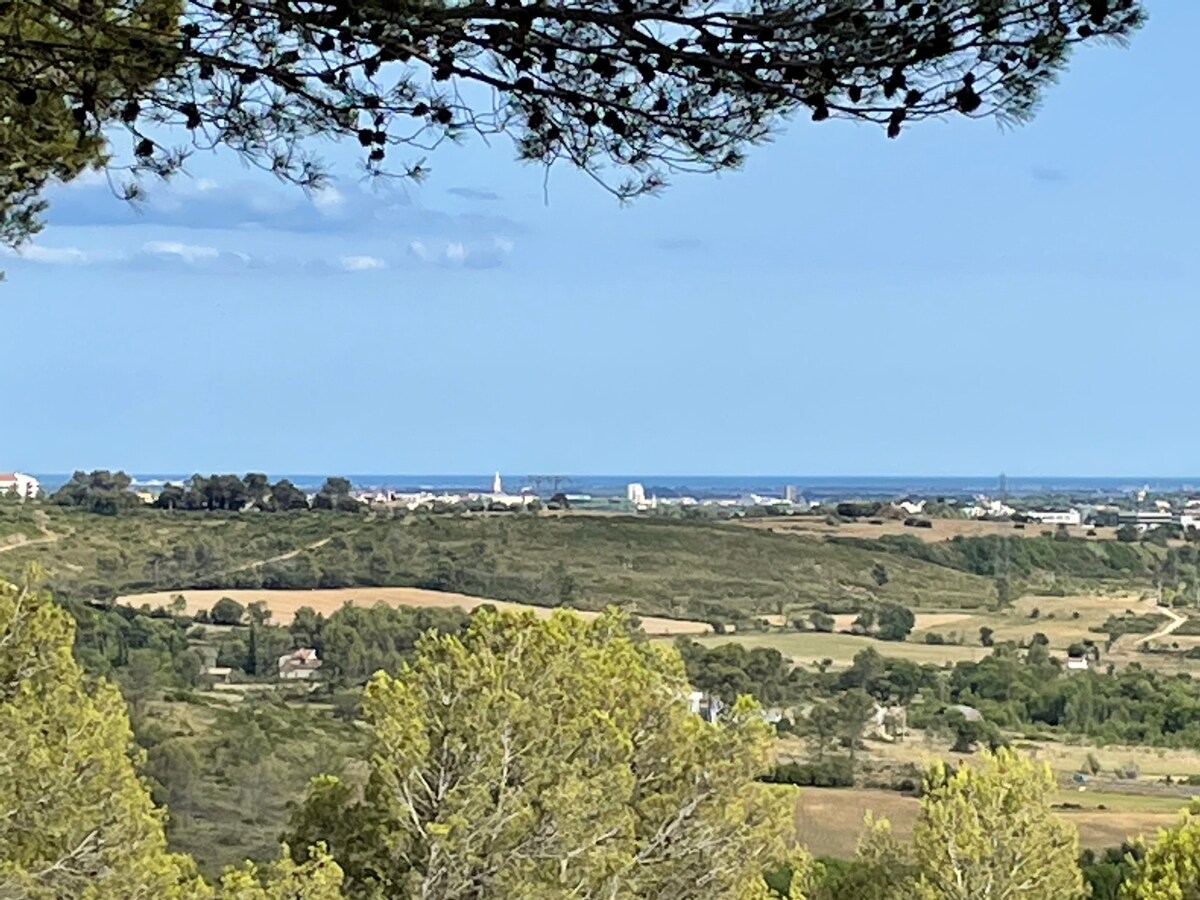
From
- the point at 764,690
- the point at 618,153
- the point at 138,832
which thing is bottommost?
the point at 764,690

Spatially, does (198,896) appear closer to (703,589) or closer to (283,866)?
(283,866)

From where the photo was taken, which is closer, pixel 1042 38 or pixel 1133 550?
pixel 1042 38

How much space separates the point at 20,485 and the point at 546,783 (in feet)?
57.0

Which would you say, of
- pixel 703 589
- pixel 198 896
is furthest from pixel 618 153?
pixel 703 589

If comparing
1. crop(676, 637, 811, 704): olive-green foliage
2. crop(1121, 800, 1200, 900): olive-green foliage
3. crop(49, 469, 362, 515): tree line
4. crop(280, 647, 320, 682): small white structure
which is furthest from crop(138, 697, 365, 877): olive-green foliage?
crop(49, 469, 362, 515): tree line

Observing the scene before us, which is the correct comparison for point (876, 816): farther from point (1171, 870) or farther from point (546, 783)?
point (546, 783)

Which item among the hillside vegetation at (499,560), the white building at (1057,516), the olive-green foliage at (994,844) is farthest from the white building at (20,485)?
the white building at (1057,516)

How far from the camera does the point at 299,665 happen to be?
20.9m

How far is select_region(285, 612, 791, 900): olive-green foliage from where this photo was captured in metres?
7.80

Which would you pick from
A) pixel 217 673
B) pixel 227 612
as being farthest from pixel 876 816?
pixel 227 612

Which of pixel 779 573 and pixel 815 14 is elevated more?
pixel 815 14

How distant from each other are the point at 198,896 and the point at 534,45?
5342 mm

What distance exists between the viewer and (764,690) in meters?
21.9

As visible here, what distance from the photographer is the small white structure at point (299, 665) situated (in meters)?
20.5
